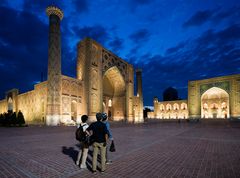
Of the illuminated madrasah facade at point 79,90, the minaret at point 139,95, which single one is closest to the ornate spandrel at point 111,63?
the illuminated madrasah facade at point 79,90

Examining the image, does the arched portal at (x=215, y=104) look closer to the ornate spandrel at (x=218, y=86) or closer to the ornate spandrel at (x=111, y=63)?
the ornate spandrel at (x=218, y=86)

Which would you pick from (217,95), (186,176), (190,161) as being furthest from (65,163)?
(217,95)

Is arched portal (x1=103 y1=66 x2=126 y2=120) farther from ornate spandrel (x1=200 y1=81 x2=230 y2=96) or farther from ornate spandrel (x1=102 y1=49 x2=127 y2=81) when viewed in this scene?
ornate spandrel (x1=200 y1=81 x2=230 y2=96)

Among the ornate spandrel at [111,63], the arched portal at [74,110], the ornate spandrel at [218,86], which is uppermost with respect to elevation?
the ornate spandrel at [111,63]

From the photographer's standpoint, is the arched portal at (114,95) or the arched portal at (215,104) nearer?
the arched portal at (114,95)

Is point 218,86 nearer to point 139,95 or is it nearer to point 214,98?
point 214,98

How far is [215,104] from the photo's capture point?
164ft

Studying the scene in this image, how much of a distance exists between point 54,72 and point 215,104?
46293 mm

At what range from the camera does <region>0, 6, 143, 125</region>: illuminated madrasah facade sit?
77.7 feet

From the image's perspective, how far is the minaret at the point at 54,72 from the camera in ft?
73.9

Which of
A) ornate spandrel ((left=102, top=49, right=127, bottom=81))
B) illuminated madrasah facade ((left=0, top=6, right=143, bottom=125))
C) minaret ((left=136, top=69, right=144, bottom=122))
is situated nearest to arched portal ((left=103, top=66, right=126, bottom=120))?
illuminated madrasah facade ((left=0, top=6, right=143, bottom=125))

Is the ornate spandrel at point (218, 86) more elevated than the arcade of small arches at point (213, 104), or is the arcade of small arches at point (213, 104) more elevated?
the ornate spandrel at point (218, 86)

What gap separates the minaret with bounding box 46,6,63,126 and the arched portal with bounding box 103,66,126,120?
49.8 feet

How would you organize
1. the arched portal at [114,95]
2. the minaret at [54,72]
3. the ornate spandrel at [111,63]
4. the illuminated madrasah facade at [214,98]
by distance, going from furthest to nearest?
1. the illuminated madrasah facade at [214,98]
2. the arched portal at [114,95]
3. the ornate spandrel at [111,63]
4. the minaret at [54,72]
